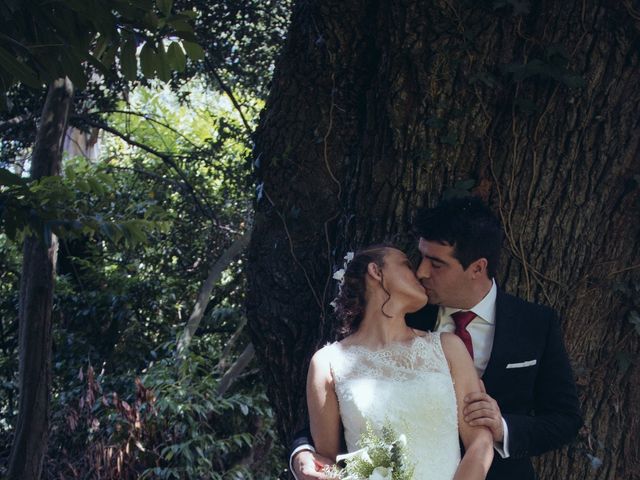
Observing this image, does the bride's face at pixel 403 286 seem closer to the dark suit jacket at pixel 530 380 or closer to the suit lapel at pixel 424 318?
the suit lapel at pixel 424 318

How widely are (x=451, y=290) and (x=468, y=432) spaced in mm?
553

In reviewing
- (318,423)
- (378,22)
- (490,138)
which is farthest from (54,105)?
(318,423)

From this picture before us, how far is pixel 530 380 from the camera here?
359cm

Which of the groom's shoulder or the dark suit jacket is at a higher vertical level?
the groom's shoulder

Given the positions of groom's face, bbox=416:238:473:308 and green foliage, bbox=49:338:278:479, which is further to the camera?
green foliage, bbox=49:338:278:479

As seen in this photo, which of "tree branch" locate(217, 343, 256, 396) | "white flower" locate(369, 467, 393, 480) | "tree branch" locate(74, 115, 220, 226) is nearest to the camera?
"white flower" locate(369, 467, 393, 480)

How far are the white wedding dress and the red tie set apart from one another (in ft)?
0.82

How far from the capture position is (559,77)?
403 cm

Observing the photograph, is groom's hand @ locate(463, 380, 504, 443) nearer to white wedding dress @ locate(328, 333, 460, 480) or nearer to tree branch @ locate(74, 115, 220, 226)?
white wedding dress @ locate(328, 333, 460, 480)

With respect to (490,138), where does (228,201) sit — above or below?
above

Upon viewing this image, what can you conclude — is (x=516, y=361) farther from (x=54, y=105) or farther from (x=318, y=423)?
(x=54, y=105)

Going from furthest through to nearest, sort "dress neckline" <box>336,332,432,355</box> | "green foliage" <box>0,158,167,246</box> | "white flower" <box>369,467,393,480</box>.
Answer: "green foliage" <box>0,158,167,246</box> → "dress neckline" <box>336,332,432,355</box> → "white flower" <box>369,467,393,480</box>

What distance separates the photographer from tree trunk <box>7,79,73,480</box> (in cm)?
709

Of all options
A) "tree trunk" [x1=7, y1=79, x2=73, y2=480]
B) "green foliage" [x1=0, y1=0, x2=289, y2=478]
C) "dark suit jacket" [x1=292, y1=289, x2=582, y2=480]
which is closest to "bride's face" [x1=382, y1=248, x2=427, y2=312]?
"dark suit jacket" [x1=292, y1=289, x2=582, y2=480]
